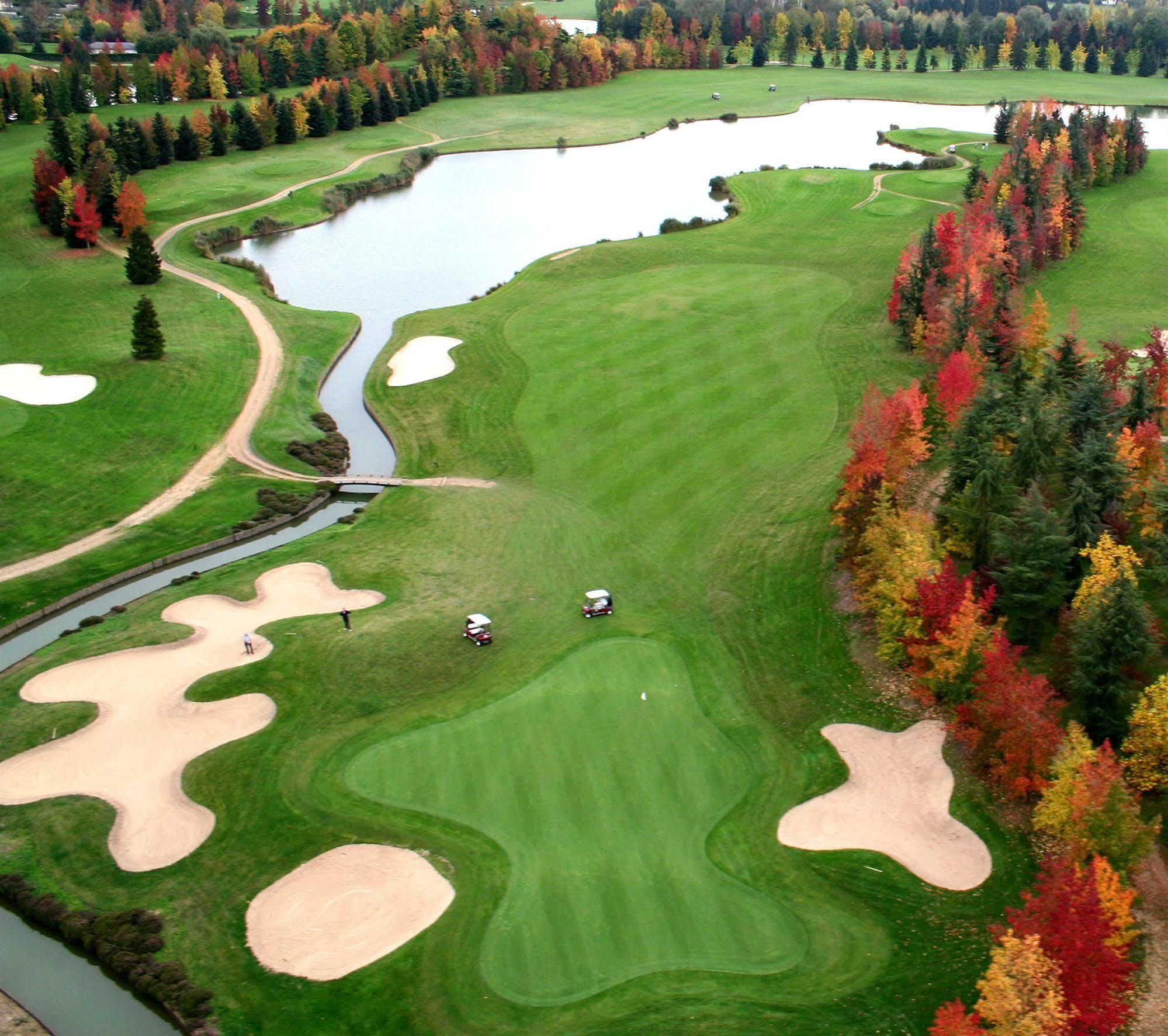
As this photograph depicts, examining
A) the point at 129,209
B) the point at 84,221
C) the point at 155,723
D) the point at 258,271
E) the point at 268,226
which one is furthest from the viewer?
the point at 268,226

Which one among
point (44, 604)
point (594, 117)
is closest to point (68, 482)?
point (44, 604)

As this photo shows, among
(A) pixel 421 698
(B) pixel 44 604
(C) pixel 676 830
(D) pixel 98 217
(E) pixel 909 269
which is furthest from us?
(D) pixel 98 217

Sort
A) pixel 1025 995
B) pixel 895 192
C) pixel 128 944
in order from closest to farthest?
pixel 1025 995, pixel 128 944, pixel 895 192

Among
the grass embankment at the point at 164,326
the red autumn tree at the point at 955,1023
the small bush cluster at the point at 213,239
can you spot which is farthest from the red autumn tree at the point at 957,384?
the small bush cluster at the point at 213,239

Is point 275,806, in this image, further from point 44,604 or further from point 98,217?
point 98,217

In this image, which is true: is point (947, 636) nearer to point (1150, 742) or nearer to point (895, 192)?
point (1150, 742)

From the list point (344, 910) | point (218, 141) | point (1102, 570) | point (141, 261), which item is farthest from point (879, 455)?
point (218, 141)

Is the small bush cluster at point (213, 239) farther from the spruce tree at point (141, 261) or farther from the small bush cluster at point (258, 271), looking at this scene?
the spruce tree at point (141, 261)
